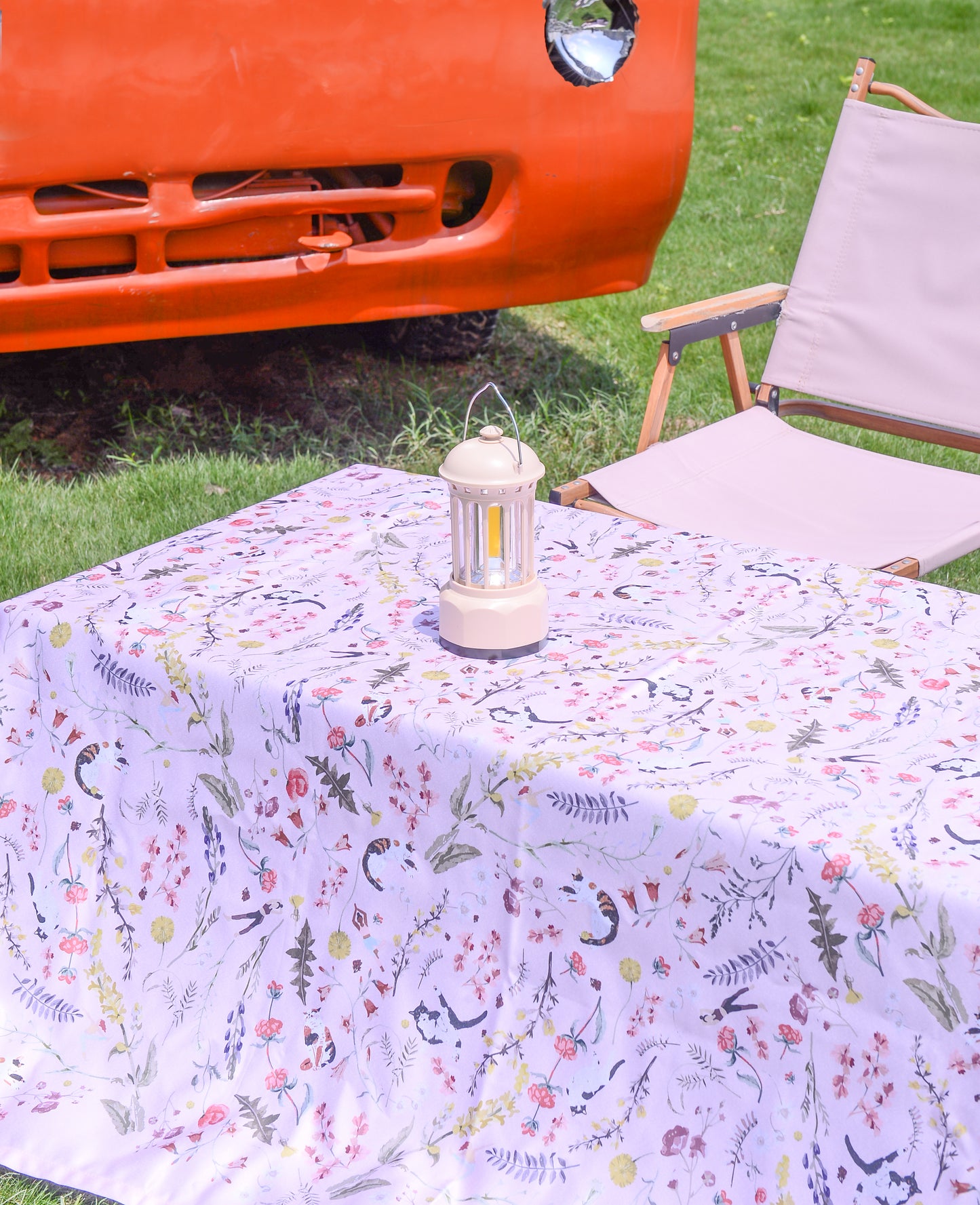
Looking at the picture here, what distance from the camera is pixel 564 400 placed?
13.6 ft

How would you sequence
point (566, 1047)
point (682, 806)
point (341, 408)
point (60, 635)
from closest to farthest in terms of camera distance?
point (682, 806)
point (566, 1047)
point (60, 635)
point (341, 408)

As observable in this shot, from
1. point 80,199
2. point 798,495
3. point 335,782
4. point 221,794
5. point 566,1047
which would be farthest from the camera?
point 80,199

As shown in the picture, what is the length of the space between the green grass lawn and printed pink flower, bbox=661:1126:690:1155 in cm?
208

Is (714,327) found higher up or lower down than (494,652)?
lower down

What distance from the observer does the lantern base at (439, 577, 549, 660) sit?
159cm

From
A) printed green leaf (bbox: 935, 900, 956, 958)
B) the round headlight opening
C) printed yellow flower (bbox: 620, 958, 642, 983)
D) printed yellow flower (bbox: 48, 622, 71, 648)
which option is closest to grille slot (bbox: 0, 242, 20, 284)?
the round headlight opening

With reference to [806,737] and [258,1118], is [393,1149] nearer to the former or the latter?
[258,1118]

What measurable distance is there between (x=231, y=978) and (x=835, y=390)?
224cm

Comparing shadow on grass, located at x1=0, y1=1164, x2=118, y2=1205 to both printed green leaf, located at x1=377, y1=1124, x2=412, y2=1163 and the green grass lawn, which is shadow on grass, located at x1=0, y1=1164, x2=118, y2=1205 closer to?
printed green leaf, located at x1=377, y1=1124, x2=412, y2=1163

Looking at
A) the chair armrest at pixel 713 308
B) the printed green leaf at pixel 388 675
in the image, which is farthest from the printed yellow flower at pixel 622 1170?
the chair armrest at pixel 713 308

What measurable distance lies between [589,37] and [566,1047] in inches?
100

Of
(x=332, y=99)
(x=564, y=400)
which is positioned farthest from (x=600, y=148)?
(x=564, y=400)

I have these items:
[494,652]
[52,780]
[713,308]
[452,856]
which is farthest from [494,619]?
[713,308]

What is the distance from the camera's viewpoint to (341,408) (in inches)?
162
